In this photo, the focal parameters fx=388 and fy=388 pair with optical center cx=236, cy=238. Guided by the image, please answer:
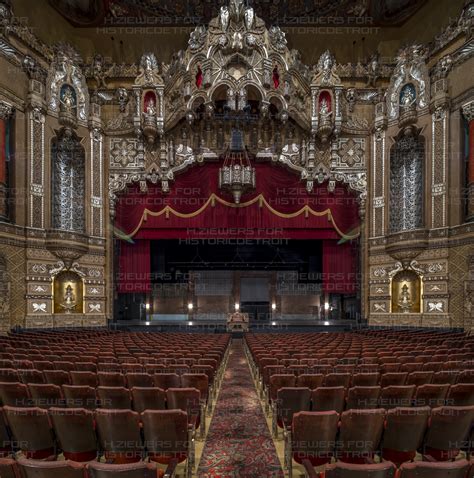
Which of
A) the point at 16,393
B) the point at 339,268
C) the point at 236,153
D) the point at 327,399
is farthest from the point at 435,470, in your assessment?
the point at 339,268

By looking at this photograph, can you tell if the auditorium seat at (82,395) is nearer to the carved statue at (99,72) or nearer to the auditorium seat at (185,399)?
the auditorium seat at (185,399)

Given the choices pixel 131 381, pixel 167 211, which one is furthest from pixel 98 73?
pixel 131 381

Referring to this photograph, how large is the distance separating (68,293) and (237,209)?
24.4 ft

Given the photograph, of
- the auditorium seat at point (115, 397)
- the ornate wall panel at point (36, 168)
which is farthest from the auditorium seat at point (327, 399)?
the ornate wall panel at point (36, 168)

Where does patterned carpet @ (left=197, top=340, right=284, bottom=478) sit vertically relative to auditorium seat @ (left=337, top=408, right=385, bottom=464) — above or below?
below

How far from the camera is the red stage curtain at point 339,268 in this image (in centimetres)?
1658

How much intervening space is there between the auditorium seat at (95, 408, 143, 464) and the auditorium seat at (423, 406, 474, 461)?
2360 millimetres

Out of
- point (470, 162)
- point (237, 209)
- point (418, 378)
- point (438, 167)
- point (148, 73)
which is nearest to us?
point (418, 378)

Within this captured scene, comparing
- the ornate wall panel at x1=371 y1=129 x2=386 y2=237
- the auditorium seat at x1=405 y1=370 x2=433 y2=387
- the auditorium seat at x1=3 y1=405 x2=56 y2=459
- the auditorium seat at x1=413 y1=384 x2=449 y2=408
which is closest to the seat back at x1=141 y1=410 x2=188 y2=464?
the auditorium seat at x1=3 y1=405 x2=56 y2=459

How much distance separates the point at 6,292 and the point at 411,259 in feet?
47.1

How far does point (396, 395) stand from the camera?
385cm

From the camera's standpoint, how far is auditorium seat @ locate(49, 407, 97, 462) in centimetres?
302

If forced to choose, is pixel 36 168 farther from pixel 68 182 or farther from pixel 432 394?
pixel 432 394

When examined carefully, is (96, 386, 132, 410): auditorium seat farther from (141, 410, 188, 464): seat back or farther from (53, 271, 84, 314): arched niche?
(53, 271, 84, 314): arched niche
